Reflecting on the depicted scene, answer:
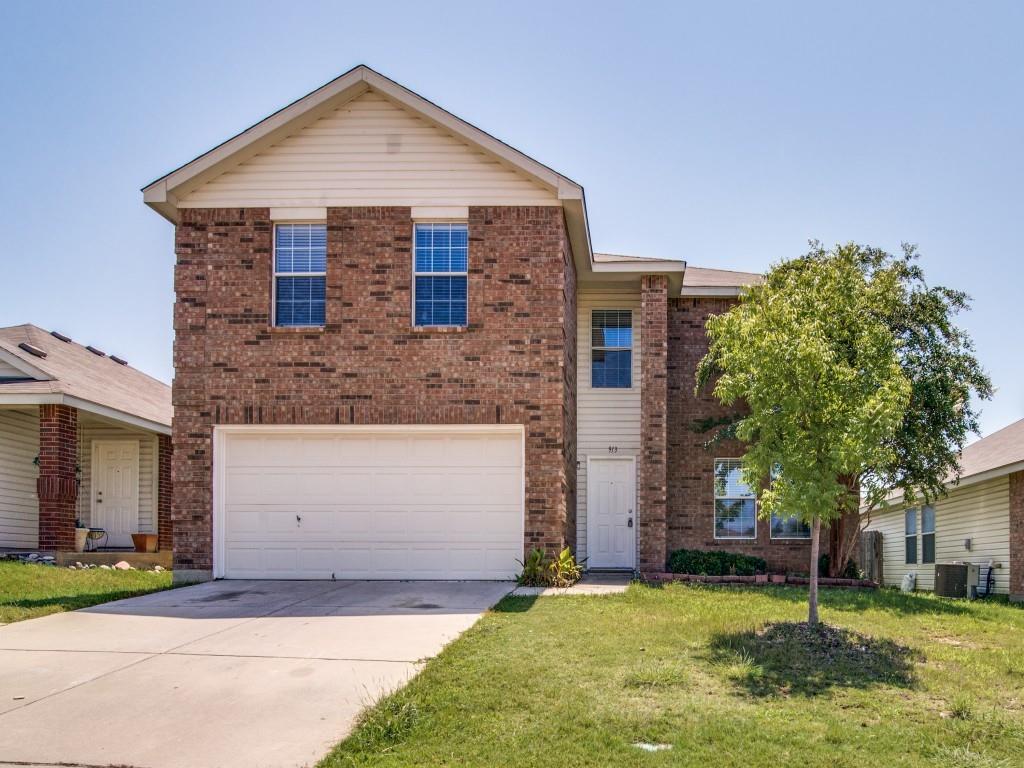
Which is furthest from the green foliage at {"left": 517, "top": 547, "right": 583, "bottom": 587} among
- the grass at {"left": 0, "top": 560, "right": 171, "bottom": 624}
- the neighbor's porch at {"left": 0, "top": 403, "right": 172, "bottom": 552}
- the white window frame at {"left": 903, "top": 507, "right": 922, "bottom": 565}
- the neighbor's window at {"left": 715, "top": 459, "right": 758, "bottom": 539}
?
the white window frame at {"left": 903, "top": 507, "right": 922, "bottom": 565}

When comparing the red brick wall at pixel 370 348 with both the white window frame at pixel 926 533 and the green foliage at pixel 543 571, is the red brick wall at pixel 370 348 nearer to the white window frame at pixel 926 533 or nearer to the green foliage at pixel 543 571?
the green foliage at pixel 543 571

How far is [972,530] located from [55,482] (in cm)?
1898

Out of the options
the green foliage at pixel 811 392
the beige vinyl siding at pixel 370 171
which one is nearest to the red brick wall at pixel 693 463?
the beige vinyl siding at pixel 370 171

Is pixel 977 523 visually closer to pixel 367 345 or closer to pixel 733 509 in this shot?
pixel 733 509

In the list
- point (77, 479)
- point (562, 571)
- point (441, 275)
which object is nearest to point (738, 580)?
point (562, 571)

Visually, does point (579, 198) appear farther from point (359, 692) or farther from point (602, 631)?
point (359, 692)

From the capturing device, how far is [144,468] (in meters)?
21.8

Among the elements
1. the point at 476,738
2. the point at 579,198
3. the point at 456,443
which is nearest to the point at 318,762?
the point at 476,738

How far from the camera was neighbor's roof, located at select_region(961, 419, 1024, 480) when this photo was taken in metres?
17.9

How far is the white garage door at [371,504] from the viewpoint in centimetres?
1432

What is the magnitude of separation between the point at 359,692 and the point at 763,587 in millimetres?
9151

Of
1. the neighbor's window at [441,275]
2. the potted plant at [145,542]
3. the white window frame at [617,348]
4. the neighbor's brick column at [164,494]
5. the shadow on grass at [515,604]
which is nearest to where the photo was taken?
the shadow on grass at [515,604]

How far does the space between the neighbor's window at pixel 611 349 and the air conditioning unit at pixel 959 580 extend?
8.04 metres

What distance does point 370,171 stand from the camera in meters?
14.7
